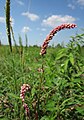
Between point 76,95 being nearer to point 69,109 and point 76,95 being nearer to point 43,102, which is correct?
point 69,109

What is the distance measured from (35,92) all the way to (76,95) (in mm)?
387

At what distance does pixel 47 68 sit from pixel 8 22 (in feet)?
1.91

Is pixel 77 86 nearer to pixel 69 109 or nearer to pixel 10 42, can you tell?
pixel 69 109

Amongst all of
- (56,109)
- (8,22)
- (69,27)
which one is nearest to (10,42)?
(8,22)

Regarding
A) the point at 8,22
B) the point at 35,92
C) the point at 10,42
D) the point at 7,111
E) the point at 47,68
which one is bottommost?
the point at 7,111

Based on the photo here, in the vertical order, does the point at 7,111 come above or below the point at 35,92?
below

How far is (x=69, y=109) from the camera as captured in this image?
212 cm

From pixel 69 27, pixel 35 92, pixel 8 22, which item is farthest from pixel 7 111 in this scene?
pixel 69 27

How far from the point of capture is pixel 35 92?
225 centimetres

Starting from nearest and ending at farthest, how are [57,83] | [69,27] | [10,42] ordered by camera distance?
[69,27], [10,42], [57,83]

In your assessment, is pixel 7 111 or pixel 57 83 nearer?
pixel 57 83

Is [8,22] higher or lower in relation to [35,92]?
higher

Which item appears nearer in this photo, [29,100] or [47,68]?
[29,100]

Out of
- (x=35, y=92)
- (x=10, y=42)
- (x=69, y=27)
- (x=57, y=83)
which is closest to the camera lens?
(x=69, y=27)
